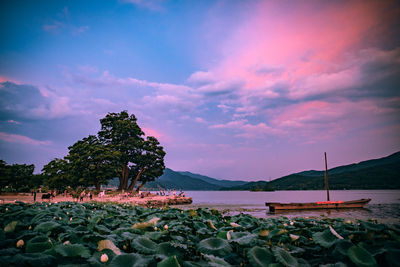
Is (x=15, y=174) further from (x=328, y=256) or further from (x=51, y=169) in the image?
(x=328, y=256)

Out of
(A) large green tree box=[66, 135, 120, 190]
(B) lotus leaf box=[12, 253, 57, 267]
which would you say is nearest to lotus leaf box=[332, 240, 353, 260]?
(B) lotus leaf box=[12, 253, 57, 267]

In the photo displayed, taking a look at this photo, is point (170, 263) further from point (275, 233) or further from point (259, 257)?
point (275, 233)

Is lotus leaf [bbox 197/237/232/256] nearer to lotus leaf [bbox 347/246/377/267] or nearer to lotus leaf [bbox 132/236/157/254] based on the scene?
lotus leaf [bbox 132/236/157/254]

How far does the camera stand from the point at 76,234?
14.3ft

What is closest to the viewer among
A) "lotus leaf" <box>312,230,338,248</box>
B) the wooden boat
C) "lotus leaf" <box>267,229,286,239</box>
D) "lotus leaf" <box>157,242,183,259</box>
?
"lotus leaf" <box>157,242,183,259</box>

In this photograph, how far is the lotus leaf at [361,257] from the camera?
2768 mm

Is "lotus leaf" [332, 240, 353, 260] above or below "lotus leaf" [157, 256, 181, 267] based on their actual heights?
below

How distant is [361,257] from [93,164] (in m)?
40.0

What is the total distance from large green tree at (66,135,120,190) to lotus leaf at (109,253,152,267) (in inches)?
1473

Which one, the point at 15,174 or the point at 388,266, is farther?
the point at 15,174

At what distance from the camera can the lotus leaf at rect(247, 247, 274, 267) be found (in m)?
2.90

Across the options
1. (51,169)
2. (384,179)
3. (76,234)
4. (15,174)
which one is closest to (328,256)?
(76,234)

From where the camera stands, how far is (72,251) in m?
3.02

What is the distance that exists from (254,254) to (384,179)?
162 meters
